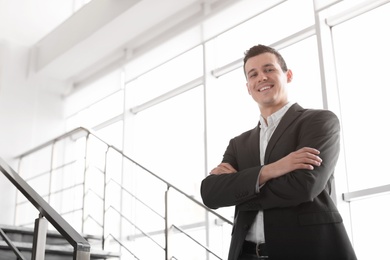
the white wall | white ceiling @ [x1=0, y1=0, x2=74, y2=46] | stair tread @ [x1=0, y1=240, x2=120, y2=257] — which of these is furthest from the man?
white ceiling @ [x1=0, y1=0, x2=74, y2=46]

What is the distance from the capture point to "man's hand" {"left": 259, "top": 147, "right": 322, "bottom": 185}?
142 centimetres

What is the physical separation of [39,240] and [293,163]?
0.79 meters

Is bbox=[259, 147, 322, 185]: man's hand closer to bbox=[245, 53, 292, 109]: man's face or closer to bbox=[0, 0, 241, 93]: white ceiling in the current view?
bbox=[245, 53, 292, 109]: man's face

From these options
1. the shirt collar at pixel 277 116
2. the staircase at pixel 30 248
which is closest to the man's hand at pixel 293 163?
the shirt collar at pixel 277 116

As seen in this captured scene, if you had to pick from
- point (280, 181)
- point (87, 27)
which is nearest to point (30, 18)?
point (87, 27)

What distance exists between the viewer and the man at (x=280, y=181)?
1.33m

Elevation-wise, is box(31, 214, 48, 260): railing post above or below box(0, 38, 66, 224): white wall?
below

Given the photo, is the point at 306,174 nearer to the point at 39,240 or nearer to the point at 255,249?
the point at 255,249

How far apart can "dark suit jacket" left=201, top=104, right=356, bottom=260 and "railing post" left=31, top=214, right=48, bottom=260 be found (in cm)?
52

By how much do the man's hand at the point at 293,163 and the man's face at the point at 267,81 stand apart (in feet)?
0.82

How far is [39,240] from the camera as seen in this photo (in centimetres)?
149

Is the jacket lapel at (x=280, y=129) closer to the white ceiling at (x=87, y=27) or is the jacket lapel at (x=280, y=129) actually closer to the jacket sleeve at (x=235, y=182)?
the jacket sleeve at (x=235, y=182)

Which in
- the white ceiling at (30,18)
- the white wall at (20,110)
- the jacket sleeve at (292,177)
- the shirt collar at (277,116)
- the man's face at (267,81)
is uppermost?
the white ceiling at (30,18)

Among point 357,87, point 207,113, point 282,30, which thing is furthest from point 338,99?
point 207,113
